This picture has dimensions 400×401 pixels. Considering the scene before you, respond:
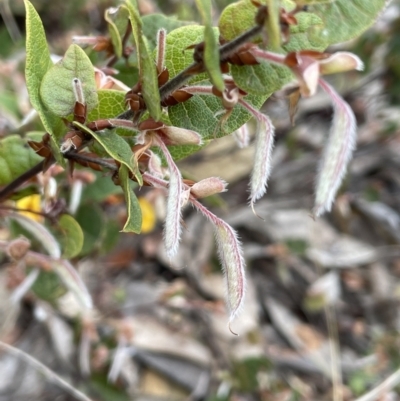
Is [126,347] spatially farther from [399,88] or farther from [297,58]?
[399,88]

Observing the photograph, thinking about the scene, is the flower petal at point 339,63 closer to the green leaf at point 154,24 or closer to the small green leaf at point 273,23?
the small green leaf at point 273,23

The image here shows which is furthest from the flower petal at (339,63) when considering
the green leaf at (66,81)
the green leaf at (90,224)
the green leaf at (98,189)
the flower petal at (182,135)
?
the green leaf at (90,224)

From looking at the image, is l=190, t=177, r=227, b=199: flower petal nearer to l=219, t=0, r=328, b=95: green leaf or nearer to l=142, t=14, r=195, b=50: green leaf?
l=219, t=0, r=328, b=95: green leaf

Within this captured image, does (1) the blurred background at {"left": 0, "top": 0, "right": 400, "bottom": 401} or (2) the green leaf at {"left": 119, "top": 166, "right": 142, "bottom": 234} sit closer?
(2) the green leaf at {"left": 119, "top": 166, "right": 142, "bottom": 234}

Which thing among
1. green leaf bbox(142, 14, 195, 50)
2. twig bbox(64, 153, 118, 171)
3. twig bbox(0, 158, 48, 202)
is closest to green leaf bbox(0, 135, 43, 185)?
twig bbox(0, 158, 48, 202)

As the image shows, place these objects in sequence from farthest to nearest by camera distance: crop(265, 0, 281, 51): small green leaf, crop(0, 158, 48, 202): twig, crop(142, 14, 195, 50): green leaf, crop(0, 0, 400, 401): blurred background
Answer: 1. crop(0, 0, 400, 401): blurred background
2. crop(142, 14, 195, 50): green leaf
3. crop(0, 158, 48, 202): twig
4. crop(265, 0, 281, 51): small green leaf

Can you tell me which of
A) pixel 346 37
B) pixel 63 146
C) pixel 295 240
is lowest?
pixel 295 240

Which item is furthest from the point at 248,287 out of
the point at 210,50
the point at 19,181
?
the point at 210,50

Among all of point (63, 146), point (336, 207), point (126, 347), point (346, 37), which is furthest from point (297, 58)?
point (336, 207)
